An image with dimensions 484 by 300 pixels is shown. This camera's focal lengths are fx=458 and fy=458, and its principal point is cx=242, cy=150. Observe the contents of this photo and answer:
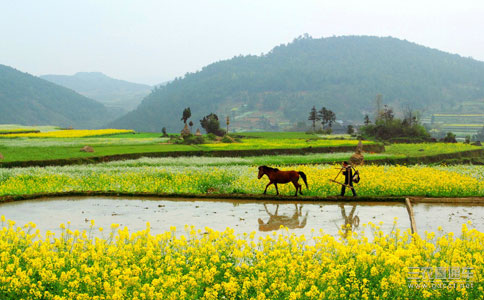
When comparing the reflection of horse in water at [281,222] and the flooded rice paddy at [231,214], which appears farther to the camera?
the flooded rice paddy at [231,214]

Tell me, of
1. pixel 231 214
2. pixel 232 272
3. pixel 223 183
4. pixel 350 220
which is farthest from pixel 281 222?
pixel 223 183

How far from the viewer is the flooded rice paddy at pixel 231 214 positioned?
48.4 ft

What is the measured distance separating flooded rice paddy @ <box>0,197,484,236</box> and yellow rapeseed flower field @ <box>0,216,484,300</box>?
410 cm

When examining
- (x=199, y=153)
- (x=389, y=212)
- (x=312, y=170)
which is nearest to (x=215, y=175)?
(x=312, y=170)

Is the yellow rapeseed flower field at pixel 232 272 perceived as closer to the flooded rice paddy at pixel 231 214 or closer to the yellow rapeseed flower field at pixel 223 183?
the flooded rice paddy at pixel 231 214

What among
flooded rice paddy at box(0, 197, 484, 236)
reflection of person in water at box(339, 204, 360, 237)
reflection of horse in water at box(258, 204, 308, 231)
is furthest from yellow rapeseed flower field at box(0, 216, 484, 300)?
reflection of horse in water at box(258, 204, 308, 231)

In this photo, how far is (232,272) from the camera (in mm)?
8859

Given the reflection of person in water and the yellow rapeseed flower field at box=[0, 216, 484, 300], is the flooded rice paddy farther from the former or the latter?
the yellow rapeseed flower field at box=[0, 216, 484, 300]

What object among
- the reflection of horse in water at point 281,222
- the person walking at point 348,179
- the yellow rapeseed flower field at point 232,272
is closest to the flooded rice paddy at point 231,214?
the reflection of horse in water at point 281,222

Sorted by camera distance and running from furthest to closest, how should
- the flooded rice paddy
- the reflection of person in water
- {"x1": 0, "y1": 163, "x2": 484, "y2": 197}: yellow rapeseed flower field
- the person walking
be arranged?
{"x1": 0, "y1": 163, "x2": 484, "y2": 197}: yellow rapeseed flower field < the person walking < the flooded rice paddy < the reflection of person in water

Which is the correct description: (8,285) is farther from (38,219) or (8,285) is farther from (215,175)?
(215,175)

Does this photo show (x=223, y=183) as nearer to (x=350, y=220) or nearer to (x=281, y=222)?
(x=281, y=222)

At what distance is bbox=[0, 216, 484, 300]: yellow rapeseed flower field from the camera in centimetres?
788

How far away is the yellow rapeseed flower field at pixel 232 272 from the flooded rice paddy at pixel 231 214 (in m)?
4.10
